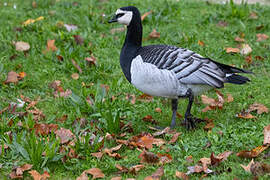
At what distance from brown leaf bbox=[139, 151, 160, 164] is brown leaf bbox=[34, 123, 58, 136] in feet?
4.19

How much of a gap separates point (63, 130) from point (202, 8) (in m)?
4.69

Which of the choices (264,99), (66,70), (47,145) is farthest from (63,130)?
(264,99)

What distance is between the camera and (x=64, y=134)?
4688mm

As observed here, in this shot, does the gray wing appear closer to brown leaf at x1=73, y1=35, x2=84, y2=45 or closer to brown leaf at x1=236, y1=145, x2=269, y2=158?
brown leaf at x1=236, y1=145, x2=269, y2=158

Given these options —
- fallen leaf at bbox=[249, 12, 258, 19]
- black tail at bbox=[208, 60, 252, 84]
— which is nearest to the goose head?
black tail at bbox=[208, 60, 252, 84]

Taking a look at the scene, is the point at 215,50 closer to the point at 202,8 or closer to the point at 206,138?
the point at 202,8

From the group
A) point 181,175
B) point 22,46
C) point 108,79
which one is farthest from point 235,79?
point 22,46

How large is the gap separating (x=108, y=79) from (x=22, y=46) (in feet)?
5.28

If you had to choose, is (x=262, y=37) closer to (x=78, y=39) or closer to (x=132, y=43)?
(x=132, y=43)

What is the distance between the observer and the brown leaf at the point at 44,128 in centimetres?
484

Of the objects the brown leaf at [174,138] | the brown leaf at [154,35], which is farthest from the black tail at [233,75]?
the brown leaf at [154,35]

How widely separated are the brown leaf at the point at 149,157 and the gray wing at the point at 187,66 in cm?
103

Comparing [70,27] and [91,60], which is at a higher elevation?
[70,27]

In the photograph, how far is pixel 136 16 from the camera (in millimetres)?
5137
